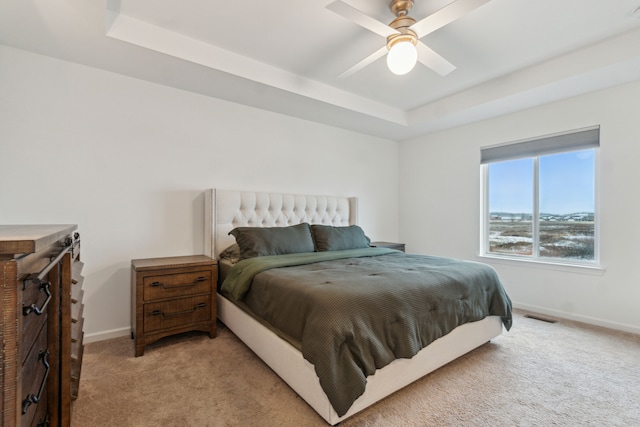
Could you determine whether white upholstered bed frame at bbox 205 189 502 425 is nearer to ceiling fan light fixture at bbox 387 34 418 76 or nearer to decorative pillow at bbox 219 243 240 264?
decorative pillow at bbox 219 243 240 264

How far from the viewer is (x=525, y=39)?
2502 mm

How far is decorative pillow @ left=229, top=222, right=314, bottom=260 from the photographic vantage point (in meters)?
2.83

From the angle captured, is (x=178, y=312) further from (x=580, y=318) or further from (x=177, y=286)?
(x=580, y=318)

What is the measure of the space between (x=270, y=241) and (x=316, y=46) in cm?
181

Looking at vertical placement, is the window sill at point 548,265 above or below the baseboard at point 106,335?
above

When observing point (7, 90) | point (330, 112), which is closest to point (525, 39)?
point (330, 112)

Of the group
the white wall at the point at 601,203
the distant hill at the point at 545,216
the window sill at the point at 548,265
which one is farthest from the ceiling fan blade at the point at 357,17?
the window sill at the point at 548,265

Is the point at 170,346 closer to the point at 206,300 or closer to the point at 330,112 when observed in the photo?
the point at 206,300

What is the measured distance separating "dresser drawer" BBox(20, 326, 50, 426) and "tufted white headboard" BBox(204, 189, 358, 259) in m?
1.86

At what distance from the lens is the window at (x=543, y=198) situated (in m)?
3.25

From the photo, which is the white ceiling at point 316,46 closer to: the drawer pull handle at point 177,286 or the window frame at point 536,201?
the window frame at point 536,201

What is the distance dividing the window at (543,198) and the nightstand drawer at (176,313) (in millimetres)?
3574

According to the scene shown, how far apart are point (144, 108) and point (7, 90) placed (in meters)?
0.92

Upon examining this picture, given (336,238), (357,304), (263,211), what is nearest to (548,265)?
(336,238)
